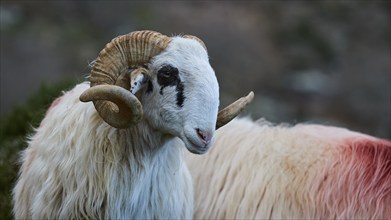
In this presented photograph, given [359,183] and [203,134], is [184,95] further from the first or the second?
[359,183]

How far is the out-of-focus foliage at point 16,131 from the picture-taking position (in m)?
8.25

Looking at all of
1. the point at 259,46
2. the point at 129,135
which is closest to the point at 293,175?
the point at 129,135

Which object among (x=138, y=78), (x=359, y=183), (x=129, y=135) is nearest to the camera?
(x=138, y=78)

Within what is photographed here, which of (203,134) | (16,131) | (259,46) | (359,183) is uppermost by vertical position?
(203,134)

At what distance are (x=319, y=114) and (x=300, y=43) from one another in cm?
407

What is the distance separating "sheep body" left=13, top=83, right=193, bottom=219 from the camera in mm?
5922

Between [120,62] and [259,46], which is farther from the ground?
[120,62]

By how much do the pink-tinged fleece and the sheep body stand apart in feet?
4.84

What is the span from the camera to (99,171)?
595 centimetres

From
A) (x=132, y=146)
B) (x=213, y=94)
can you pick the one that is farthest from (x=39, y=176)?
(x=213, y=94)

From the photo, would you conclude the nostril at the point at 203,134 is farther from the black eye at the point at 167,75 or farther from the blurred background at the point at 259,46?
the blurred background at the point at 259,46

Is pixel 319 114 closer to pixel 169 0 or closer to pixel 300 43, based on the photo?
pixel 300 43

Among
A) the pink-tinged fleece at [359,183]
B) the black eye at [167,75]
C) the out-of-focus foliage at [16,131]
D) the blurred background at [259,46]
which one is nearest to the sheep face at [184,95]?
the black eye at [167,75]

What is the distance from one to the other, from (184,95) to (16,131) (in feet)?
15.3
